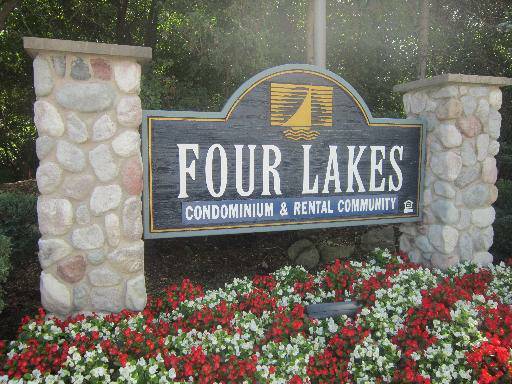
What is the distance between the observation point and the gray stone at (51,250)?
10.1 ft

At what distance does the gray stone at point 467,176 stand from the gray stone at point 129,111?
2.89 meters

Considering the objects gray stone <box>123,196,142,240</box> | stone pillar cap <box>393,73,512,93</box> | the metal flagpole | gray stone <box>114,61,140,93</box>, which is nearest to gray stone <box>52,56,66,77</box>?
gray stone <box>114,61,140,93</box>

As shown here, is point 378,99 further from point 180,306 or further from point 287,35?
point 180,306

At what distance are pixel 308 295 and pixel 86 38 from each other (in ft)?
25.0

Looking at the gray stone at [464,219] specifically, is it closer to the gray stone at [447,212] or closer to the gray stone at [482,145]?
the gray stone at [447,212]

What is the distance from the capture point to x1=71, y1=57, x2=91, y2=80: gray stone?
3051mm

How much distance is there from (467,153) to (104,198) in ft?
10.4

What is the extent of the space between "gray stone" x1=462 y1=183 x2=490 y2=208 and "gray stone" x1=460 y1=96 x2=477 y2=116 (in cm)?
69

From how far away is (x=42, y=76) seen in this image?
3.00m

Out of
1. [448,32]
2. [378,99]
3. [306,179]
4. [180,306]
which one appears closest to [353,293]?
[306,179]

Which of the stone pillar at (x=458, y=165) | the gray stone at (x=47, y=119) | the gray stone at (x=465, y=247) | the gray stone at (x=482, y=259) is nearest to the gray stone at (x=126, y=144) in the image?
the gray stone at (x=47, y=119)

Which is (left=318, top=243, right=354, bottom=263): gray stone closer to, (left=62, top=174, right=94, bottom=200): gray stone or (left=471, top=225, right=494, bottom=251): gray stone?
(left=471, top=225, right=494, bottom=251): gray stone

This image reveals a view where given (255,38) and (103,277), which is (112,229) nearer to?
(103,277)

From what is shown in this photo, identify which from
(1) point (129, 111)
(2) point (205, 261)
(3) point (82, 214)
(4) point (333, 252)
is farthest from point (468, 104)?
(3) point (82, 214)
